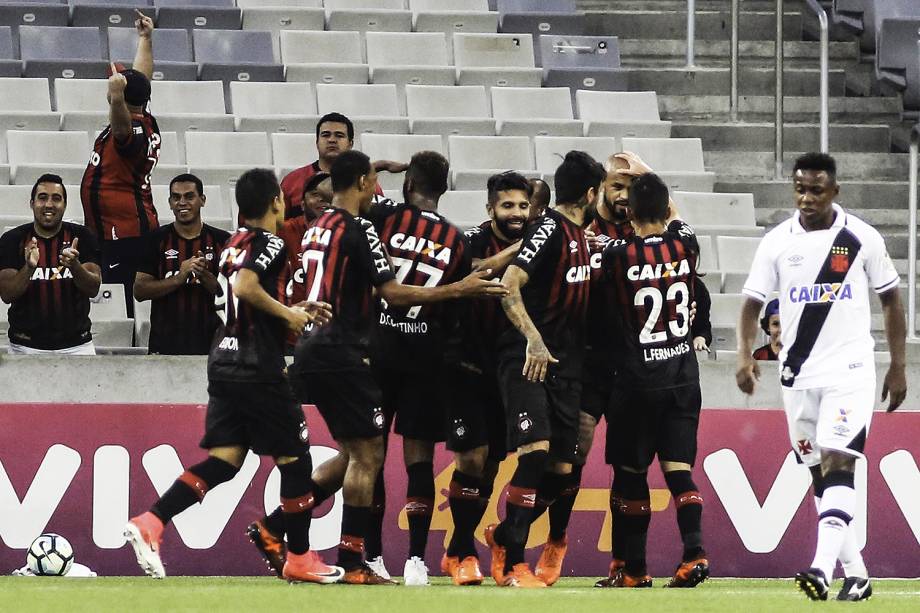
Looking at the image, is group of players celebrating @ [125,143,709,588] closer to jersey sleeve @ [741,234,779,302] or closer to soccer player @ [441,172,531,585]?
soccer player @ [441,172,531,585]

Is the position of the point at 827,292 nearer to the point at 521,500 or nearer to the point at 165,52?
the point at 521,500

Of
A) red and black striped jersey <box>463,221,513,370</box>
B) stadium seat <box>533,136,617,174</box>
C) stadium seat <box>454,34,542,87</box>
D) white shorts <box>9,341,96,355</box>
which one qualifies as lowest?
white shorts <box>9,341,96,355</box>

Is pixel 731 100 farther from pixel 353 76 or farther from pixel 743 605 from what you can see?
pixel 743 605

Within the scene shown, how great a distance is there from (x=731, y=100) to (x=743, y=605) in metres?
8.56

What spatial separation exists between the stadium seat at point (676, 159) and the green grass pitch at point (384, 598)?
559 centimetres

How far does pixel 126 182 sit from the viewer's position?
10.9 m

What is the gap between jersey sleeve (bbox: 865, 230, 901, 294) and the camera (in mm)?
7793

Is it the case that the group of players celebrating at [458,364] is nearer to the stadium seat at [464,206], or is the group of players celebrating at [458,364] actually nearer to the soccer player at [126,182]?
the soccer player at [126,182]

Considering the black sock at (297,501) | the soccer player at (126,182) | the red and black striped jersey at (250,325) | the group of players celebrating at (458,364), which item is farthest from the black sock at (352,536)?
the soccer player at (126,182)

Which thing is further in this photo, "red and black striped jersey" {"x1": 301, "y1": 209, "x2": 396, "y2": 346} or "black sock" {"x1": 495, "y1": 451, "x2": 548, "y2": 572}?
"black sock" {"x1": 495, "y1": 451, "x2": 548, "y2": 572}

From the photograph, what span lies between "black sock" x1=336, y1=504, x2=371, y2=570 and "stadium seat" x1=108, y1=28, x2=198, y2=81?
22.0 feet

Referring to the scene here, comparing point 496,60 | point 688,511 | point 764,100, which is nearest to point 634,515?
point 688,511

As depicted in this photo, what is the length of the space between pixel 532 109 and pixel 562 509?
5872 mm

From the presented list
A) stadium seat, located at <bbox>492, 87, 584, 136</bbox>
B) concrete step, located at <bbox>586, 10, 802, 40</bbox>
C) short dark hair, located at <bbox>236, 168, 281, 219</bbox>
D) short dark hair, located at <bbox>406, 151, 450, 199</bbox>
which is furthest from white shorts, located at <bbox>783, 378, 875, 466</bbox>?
concrete step, located at <bbox>586, 10, 802, 40</bbox>
